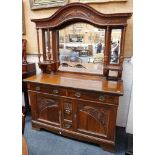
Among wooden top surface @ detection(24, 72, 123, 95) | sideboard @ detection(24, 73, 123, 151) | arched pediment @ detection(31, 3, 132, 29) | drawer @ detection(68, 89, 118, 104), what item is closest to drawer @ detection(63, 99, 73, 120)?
sideboard @ detection(24, 73, 123, 151)

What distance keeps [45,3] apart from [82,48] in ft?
2.99

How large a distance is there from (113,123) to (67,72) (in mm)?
988

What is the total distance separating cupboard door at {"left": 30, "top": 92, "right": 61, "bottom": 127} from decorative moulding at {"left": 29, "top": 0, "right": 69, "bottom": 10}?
4.29ft

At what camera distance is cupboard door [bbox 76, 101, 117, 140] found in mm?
1771

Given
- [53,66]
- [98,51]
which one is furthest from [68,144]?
[98,51]

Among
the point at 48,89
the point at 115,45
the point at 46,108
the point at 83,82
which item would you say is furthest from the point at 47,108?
the point at 115,45

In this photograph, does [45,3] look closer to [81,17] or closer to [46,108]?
[81,17]

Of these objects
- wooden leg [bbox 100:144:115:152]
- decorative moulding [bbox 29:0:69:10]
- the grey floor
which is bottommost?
the grey floor

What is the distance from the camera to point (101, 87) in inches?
69.9

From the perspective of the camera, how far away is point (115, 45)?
198 cm

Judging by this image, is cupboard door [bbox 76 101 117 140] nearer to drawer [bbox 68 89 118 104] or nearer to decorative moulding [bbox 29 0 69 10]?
drawer [bbox 68 89 118 104]

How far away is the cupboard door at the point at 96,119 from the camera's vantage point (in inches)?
69.7

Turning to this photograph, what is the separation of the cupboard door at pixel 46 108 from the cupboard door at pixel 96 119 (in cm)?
29
